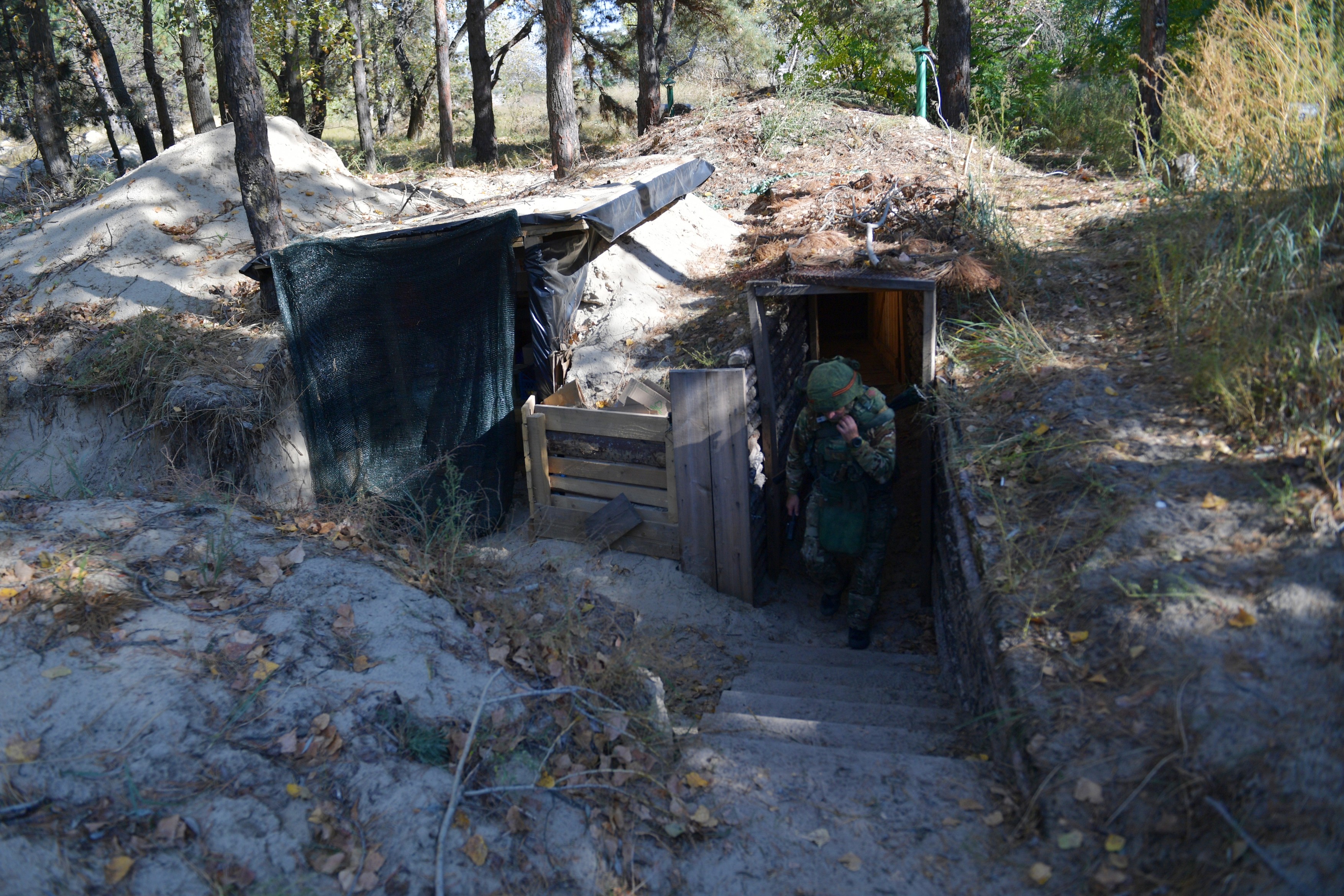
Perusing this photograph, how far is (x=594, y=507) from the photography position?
625 cm

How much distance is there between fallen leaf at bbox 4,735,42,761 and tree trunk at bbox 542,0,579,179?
869 cm

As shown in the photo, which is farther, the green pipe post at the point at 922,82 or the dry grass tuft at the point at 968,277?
the green pipe post at the point at 922,82

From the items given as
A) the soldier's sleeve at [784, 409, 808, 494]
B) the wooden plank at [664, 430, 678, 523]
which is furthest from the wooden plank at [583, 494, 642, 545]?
the soldier's sleeve at [784, 409, 808, 494]

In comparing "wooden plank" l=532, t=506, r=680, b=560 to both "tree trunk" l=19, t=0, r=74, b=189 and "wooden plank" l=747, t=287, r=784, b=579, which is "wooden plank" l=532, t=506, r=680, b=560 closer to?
"wooden plank" l=747, t=287, r=784, b=579

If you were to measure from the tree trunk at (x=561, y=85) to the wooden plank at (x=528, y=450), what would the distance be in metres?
4.88

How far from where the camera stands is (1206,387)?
396 cm

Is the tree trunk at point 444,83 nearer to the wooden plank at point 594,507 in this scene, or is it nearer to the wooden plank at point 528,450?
the wooden plank at point 528,450

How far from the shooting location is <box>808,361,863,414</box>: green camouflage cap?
210 inches

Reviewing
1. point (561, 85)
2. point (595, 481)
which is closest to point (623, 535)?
point (595, 481)

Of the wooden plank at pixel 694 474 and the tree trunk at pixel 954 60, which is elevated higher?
the tree trunk at pixel 954 60

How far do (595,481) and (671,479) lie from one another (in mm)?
677

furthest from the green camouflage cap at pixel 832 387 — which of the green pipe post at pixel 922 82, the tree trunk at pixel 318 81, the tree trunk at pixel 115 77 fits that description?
the tree trunk at pixel 318 81

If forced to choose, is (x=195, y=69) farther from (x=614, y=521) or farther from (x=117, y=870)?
(x=117, y=870)

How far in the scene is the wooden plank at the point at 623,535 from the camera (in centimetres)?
605
